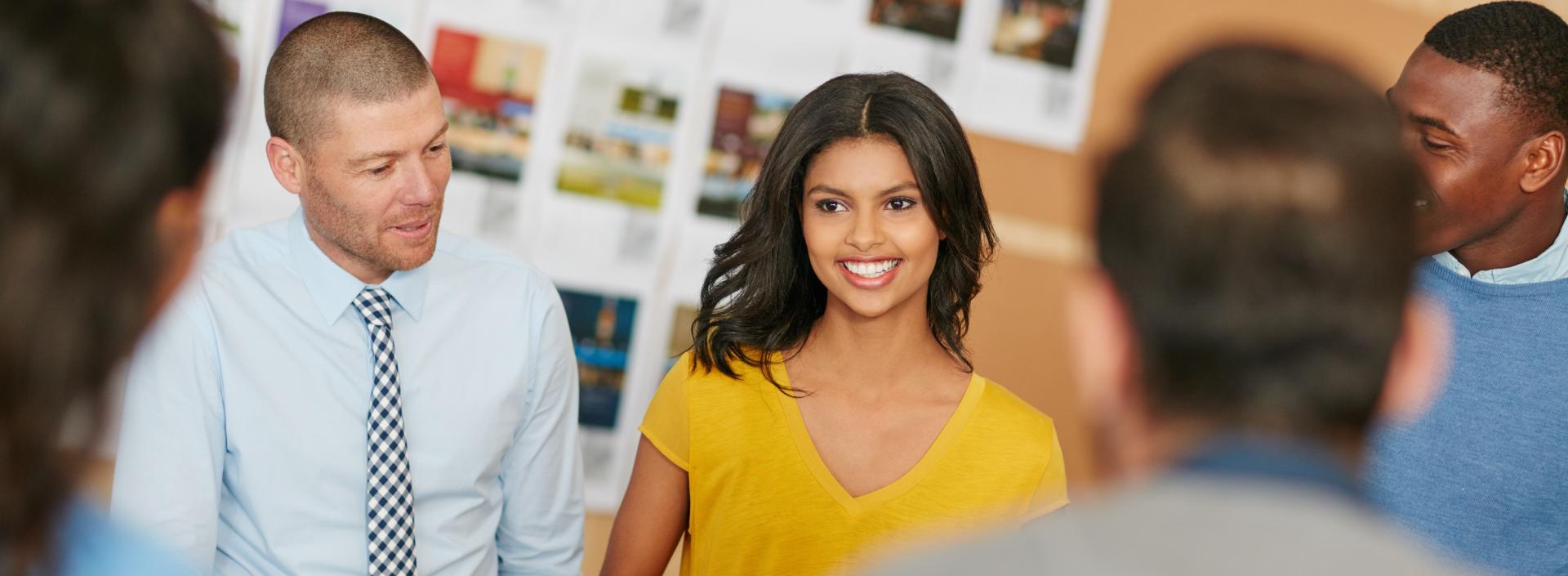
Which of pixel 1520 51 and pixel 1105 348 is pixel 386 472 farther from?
pixel 1520 51

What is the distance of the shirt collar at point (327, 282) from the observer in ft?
7.20

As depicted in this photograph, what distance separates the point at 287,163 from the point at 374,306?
29 cm

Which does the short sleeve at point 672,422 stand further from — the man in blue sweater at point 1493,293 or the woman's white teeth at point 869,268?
the man in blue sweater at point 1493,293

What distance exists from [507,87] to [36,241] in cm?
237

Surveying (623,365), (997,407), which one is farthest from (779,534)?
(623,365)

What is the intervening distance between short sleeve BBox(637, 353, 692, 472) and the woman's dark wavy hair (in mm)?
50

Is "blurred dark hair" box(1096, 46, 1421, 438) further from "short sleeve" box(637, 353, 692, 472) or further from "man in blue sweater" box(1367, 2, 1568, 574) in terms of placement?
"short sleeve" box(637, 353, 692, 472)

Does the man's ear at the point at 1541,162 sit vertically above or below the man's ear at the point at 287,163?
above

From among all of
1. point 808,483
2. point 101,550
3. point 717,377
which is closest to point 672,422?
point 717,377

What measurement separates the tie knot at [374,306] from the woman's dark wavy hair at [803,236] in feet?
1.70

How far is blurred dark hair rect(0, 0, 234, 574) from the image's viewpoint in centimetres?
76

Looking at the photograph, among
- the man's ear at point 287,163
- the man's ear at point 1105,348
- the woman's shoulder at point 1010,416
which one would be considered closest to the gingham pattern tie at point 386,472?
the man's ear at point 287,163

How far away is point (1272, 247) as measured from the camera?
32.2 inches

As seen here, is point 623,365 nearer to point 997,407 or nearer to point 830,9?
point 830,9
